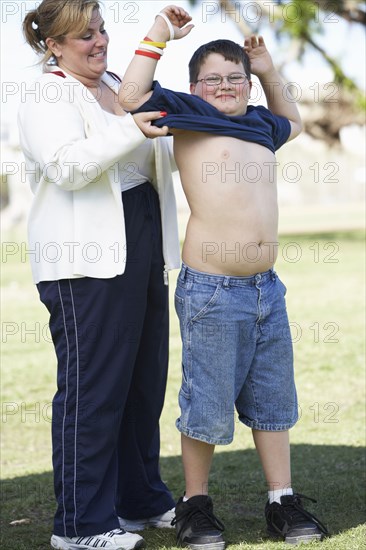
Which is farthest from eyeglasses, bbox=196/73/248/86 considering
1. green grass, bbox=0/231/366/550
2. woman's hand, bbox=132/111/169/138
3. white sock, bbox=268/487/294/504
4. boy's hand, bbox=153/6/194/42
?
green grass, bbox=0/231/366/550

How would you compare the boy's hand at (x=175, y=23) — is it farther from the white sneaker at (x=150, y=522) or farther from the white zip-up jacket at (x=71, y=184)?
the white sneaker at (x=150, y=522)

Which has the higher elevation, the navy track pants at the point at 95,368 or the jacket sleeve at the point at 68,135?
the jacket sleeve at the point at 68,135

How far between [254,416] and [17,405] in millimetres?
4225

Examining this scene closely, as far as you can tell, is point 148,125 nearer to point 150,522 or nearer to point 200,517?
point 200,517

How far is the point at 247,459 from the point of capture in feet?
17.6

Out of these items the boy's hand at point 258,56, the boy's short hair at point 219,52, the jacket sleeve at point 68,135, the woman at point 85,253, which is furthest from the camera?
the boy's hand at point 258,56

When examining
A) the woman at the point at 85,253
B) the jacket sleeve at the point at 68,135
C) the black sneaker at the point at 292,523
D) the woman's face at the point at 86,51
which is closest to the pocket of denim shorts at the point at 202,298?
the woman at the point at 85,253

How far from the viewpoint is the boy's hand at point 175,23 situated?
137 inches

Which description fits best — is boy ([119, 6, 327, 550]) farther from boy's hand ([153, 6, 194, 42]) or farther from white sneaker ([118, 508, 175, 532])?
white sneaker ([118, 508, 175, 532])

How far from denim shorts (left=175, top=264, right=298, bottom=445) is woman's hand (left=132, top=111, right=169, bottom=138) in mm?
537

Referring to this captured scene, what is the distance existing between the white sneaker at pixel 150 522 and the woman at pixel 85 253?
303 mm

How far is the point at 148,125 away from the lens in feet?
10.9

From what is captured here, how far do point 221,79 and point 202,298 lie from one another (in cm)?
81

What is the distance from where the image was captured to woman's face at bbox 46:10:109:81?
349 cm
